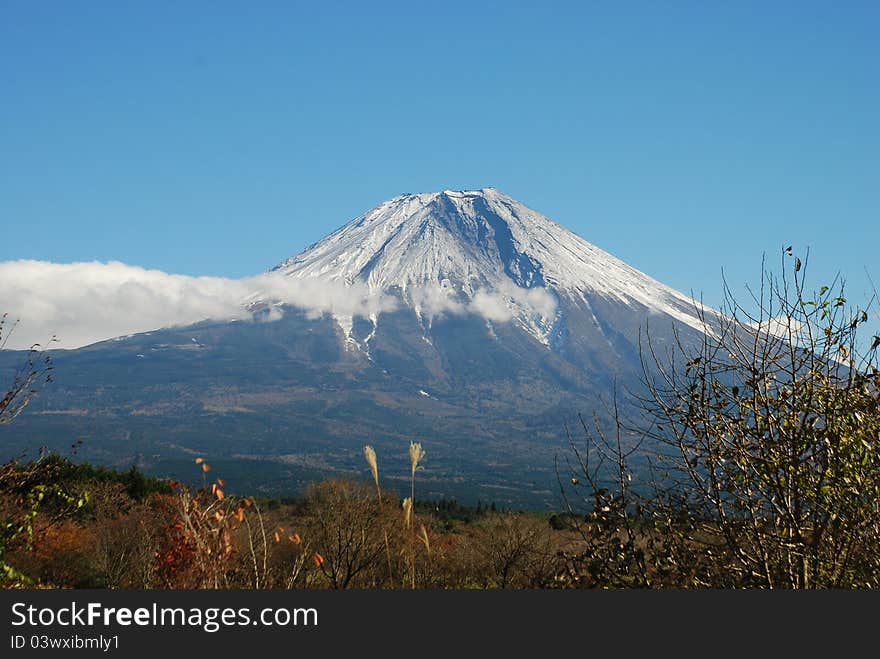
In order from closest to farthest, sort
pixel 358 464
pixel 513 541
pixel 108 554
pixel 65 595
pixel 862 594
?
pixel 862 594
pixel 65 595
pixel 108 554
pixel 513 541
pixel 358 464

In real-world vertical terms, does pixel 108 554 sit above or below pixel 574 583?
below

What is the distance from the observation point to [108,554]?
28.5 metres

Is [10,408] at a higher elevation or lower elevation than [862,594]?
higher

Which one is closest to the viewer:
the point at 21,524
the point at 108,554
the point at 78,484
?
the point at 21,524

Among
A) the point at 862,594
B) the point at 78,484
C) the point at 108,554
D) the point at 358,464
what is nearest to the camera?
the point at 862,594

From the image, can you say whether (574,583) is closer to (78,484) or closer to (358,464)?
(78,484)

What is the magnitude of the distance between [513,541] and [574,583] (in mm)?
26330

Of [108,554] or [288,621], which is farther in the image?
[108,554]

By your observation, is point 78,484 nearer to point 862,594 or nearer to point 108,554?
point 108,554

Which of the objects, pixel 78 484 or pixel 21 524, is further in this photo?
pixel 78 484

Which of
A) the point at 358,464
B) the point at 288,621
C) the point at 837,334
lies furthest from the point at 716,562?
the point at 358,464

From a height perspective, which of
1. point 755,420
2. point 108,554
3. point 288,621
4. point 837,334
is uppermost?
point 837,334

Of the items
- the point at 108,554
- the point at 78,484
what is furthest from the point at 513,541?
the point at 78,484

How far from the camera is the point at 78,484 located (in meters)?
35.7
